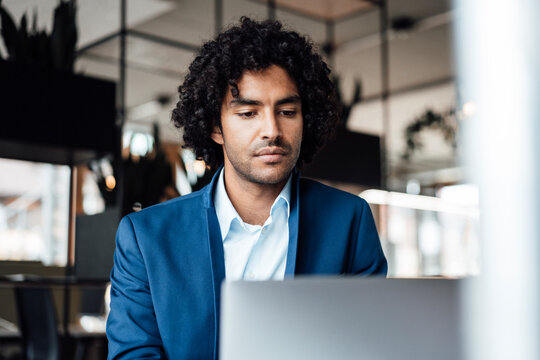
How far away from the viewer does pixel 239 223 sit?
1.35 m

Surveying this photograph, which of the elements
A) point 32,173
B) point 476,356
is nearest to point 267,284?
point 476,356

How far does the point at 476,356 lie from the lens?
299 millimetres

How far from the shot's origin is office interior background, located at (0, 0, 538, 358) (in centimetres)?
273

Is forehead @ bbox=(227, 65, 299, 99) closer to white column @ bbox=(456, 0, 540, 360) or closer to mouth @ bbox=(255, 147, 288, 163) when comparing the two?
mouth @ bbox=(255, 147, 288, 163)

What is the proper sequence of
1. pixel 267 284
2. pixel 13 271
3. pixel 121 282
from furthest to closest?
pixel 13 271 → pixel 121 282 → pixel 267 284

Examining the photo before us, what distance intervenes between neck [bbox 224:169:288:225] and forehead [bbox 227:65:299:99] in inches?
7.8

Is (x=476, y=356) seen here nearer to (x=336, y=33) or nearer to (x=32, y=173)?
(x=336, y=33)

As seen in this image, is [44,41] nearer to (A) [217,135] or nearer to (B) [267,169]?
(A) [217,135]

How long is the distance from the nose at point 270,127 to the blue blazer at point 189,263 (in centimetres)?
15

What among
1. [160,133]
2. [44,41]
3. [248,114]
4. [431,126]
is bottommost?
[248,114]

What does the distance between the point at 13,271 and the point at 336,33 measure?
13.5 feet

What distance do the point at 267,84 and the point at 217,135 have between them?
287mm

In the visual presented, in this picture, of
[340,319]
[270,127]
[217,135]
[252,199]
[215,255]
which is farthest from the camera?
[217,135]

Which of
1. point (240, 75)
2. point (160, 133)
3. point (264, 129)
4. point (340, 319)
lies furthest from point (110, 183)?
point (340, 319)
